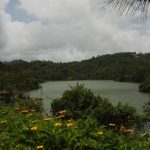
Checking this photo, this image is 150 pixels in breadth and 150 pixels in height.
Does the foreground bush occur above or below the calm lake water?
above

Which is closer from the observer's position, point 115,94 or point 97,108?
point 97,108

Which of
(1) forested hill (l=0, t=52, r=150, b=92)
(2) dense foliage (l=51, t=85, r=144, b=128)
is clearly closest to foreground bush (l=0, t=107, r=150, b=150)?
(2) dense foliage (l=51, t=85, r=144, b=128)

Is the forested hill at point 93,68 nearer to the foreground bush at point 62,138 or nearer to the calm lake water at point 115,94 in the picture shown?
the calm lake water at point 115,94

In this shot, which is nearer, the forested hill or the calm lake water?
the calm lake water

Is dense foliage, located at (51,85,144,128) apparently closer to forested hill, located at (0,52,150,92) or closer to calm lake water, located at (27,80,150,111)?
calm lake water, located at (27,80,150,111)

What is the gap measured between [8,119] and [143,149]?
293 cm

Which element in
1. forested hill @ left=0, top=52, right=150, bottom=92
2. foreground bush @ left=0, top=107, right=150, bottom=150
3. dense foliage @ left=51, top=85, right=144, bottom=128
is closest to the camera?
foreground bush @ left=0, top=107, right=150, bottom=150

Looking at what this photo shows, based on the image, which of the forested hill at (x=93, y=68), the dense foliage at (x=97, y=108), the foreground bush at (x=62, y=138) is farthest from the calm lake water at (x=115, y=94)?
the forested hill at (x=93, y=68)

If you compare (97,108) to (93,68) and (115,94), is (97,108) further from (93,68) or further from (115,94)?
(93,68)

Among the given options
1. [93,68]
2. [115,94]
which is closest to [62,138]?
[115,94]

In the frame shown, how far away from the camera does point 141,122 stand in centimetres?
1550

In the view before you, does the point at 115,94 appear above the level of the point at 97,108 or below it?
below

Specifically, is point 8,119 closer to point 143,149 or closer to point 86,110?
point 143,149

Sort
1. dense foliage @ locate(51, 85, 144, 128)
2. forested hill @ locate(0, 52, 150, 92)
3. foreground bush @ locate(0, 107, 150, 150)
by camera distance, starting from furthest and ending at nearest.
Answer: forested hill @ locate(0, 52, 150, 92), dense foliage @ locate(51, 85, 144, 128), foreground bush @ locate(0, 107, 150, 150)
